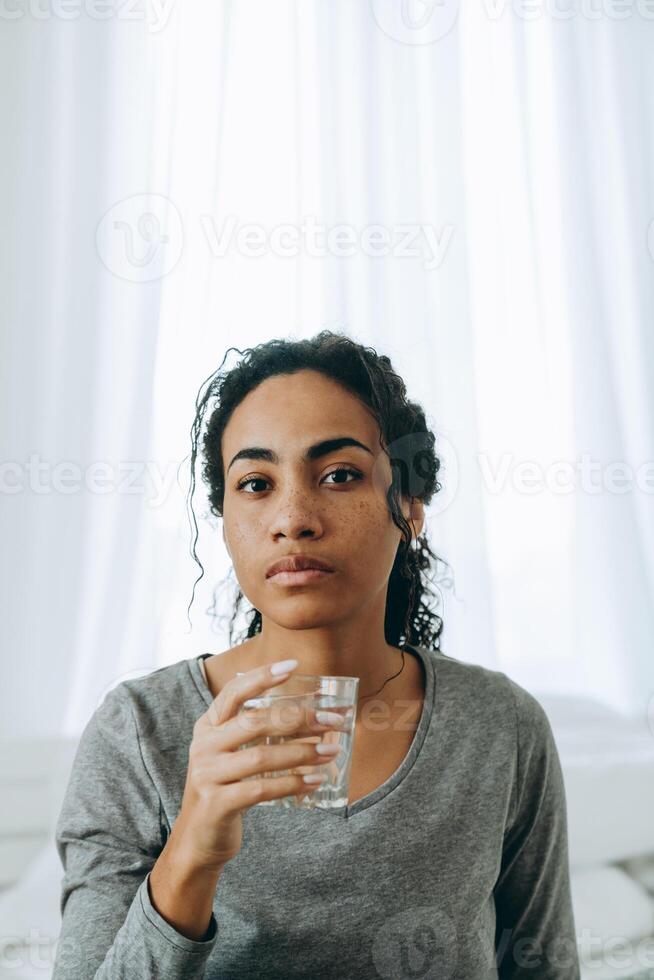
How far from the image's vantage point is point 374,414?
102cm

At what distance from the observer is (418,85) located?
5.78ft

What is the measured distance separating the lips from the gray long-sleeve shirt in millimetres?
176

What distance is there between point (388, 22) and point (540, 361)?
0.68 metres

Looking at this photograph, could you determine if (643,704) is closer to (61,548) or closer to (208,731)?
(61,548)

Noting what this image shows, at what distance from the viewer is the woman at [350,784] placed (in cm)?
88

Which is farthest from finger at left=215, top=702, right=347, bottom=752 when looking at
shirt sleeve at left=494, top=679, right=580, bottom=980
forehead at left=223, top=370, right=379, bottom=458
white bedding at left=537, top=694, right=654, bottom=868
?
white bedding at left=537, top=694, right=654, bottom=868

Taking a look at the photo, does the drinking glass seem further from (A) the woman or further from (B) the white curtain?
(B) the white curtain

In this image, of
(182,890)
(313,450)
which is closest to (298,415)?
(313,450)

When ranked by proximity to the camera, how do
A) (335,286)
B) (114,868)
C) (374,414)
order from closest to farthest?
(114,868)
(374,414)
(335,286)

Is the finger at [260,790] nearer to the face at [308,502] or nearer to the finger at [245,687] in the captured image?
the finger at [245,687]

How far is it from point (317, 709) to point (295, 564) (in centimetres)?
21

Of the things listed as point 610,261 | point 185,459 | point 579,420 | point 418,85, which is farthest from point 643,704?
point 418,85

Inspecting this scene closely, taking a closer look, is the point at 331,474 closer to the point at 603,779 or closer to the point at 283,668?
the point at 283,668

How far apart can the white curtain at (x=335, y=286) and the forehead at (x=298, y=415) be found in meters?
0.54
